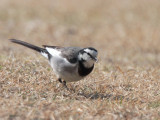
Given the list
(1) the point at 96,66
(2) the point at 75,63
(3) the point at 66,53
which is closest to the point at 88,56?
(2) the point at 75,63

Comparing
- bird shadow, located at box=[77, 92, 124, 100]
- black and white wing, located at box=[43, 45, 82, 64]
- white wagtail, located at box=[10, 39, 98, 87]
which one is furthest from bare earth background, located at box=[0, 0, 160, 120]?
black and white wing, located at box=[43, 45, 82, 64]

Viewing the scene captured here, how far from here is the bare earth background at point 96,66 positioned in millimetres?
4406

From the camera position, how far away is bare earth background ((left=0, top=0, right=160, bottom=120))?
14.5 ft

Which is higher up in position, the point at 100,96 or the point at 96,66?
the point at 96,66

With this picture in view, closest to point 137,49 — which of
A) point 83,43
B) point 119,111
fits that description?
point 83,43

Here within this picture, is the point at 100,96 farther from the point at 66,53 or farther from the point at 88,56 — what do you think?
the point at 66,53

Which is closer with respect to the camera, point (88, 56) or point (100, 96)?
point (88, 56)

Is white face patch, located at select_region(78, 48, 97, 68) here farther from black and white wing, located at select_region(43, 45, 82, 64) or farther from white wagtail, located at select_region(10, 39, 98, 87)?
black and white wing, located at select_region(43, 45, 82, 64)

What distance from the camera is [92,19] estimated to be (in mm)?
13102

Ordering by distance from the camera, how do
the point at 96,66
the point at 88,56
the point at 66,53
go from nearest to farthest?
1. the point at 88,56
2. the point at 66,53
3. the point at 96,66

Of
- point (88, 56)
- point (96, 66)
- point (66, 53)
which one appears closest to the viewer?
point (88, 56)

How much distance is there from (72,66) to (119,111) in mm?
1039

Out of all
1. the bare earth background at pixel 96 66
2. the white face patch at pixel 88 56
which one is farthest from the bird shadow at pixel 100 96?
the white face patch at pixel 88 56

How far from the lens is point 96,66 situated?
6.98 meters
